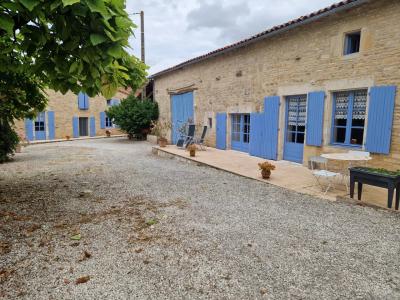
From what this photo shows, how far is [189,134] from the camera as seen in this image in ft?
39.5

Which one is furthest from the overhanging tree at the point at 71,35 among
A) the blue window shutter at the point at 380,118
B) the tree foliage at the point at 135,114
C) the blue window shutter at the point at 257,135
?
the tree foliage at the point at 135,114

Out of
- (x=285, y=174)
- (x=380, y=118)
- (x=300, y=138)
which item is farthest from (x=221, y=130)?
(x=380, y=118)

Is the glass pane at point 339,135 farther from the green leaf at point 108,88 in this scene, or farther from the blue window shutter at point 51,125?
the blue window shutter at point 51,125

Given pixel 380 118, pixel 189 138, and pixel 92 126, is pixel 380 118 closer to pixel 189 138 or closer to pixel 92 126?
pixel 189 138

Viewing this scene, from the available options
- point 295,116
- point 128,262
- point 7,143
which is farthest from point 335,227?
point 7,143

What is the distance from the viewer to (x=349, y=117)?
260 inches

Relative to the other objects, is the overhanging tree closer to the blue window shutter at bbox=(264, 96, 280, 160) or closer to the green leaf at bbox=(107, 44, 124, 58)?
the green leaf at bbox=(107, 44, 124, 58)

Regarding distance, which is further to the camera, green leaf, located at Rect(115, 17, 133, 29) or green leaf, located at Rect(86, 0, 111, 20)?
green leaf, located at Rect(115, 17, 133, 29)

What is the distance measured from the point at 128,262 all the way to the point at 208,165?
5.54 metres

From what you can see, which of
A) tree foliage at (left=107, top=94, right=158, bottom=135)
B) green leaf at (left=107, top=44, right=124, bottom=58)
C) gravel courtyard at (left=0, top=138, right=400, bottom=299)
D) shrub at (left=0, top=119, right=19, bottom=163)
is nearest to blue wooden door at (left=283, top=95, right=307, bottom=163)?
gravel courtyard at (left=0, top=138, right=400, bottom=299)

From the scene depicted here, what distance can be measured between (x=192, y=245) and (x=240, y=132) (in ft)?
25.3

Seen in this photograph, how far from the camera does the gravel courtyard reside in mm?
2371

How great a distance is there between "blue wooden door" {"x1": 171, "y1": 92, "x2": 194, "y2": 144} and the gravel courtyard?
8.37 m

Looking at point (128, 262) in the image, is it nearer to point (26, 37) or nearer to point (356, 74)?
point (26, 37)
